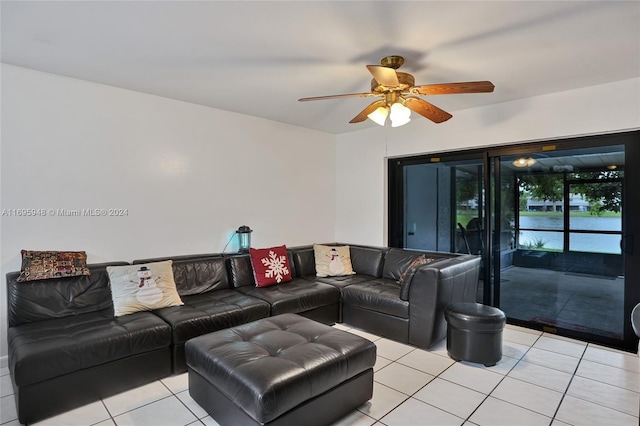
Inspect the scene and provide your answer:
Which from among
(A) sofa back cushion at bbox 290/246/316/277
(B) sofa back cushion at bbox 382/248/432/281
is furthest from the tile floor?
(A) sofa back cushion at bbox 290/246/316/277

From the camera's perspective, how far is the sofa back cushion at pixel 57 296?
2.61 m

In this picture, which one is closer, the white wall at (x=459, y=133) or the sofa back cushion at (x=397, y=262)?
the white wall at (x=459, y=133)

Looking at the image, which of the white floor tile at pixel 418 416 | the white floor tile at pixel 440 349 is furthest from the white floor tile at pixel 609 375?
the white floor tile at pixel 418 416

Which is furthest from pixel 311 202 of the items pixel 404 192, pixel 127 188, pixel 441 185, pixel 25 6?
pixel 25 6

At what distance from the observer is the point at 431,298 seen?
3154 millimetres

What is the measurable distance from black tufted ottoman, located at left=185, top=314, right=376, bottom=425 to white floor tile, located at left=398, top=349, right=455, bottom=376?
755mm

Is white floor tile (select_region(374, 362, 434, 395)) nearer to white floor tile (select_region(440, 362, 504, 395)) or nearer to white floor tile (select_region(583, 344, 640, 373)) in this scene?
white floor tile (select_region(440, 362, 504, 395))

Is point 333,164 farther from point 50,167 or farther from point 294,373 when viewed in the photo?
point 294,373

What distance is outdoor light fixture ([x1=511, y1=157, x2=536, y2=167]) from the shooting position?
3885mm

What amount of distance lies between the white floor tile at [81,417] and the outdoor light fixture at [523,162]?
442 centimetres

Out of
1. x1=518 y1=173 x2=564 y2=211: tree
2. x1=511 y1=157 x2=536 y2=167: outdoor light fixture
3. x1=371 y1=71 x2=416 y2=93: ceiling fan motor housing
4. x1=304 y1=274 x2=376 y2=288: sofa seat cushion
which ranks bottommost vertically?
x1=304 y1=274 x2=376 y2=288: sofa seat cushion

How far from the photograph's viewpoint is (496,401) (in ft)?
7.77

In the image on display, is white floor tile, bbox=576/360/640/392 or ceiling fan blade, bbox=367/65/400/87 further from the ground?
ceiling fan blade, bbox=367/65/400/87

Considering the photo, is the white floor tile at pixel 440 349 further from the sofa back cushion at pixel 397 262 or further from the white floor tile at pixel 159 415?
the white floor tile at pixel 159 415
